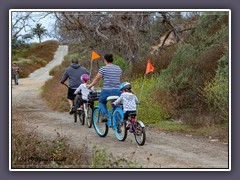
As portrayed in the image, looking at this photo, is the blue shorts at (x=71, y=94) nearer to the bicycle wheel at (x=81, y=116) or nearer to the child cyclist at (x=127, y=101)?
the bicycle wheel at (x=81, y=116)

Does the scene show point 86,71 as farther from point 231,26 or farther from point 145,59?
point 231,26

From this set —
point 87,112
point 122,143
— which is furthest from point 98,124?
point 122,143

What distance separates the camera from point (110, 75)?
9.12m

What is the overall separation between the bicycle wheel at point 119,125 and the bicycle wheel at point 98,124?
16.6 inches

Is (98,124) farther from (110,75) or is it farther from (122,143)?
(110,75)

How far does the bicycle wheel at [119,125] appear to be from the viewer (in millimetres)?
9070

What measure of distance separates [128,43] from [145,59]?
2.45 feet

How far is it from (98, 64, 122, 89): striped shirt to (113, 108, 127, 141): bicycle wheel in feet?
1.65

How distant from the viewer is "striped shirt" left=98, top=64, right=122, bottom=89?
912 centimetres

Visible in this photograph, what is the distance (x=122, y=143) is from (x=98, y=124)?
1.34 metres

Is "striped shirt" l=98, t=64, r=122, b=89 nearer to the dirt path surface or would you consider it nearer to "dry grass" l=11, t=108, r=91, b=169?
the dirt path surface

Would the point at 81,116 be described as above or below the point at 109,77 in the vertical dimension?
below
